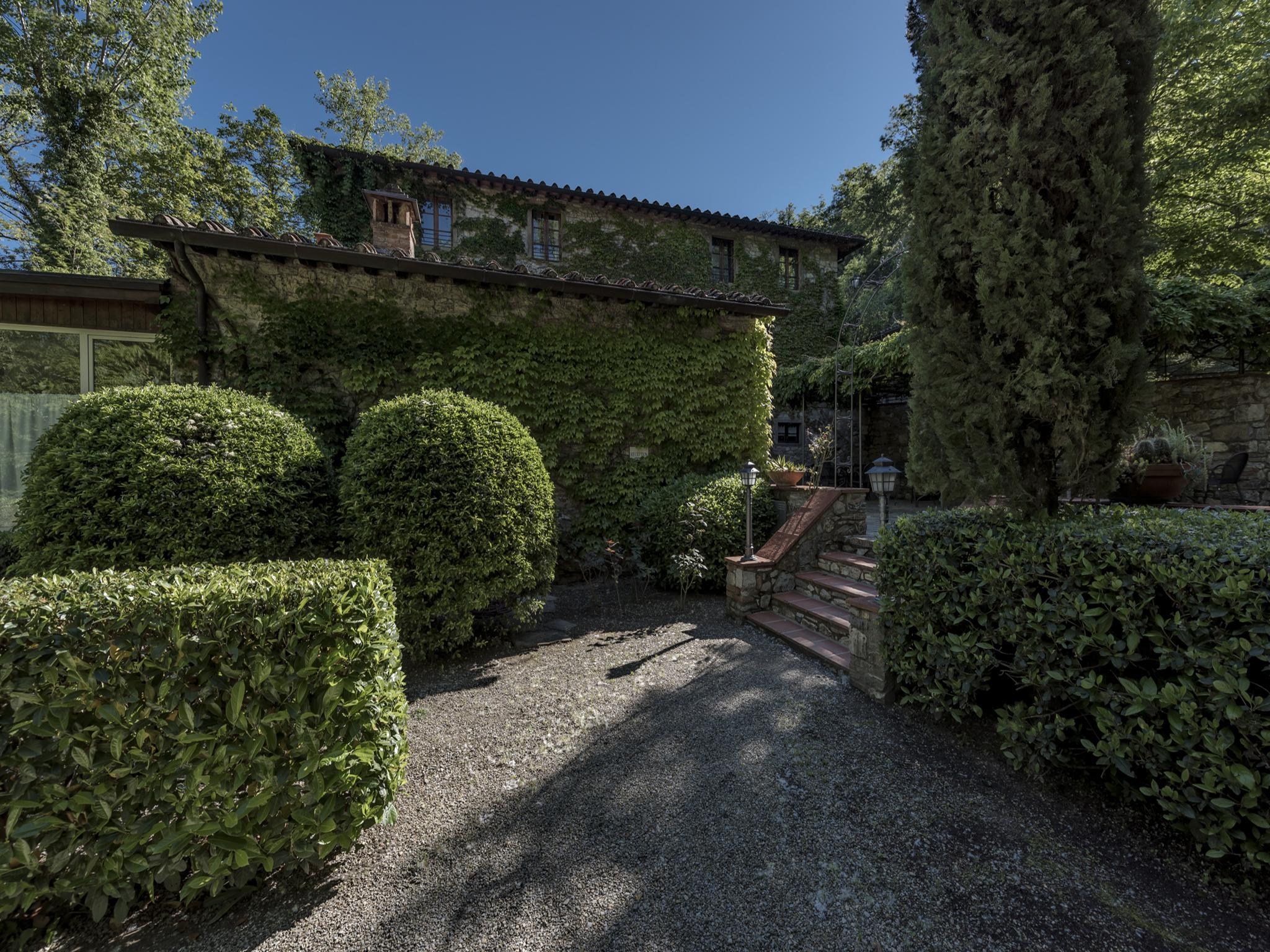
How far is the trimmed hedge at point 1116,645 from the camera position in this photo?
5.59 feet

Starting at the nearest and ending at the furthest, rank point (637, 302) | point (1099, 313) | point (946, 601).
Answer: point (1099, 313) → point (946, 601) → point (637, 302)

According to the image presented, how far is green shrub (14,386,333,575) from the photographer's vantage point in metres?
3.10

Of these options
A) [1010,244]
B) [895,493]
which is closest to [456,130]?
[895,493]

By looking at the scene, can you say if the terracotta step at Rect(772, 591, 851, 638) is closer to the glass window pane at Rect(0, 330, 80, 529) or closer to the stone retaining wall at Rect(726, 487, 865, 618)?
the stone retaining wall at Rect(726, 487, 865, 618)

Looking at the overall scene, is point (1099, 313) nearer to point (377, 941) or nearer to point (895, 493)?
point (377, 941)

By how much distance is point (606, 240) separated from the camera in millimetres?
12180

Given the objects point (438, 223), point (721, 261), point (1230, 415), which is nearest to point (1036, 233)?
point (1230, 415)

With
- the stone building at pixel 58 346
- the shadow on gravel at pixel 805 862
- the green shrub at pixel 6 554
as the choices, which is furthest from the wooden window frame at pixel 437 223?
the shadow on gravel at pixel 805 862

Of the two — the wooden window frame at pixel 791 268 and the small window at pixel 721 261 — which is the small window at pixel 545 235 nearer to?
the small window at pixel 721 261

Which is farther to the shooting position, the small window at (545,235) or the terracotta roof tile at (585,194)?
the small window at (545,235)

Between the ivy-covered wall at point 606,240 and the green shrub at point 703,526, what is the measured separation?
22.0 feet

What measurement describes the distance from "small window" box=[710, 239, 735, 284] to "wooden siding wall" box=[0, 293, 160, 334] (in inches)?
464

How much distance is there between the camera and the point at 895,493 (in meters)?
11.5

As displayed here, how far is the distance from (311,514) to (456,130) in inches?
858
